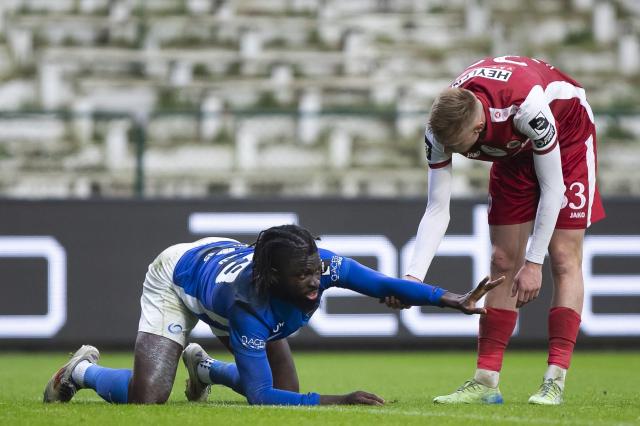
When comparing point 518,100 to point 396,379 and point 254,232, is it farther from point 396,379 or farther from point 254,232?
point 254,232

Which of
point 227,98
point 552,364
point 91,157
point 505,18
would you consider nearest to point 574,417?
point 552,364

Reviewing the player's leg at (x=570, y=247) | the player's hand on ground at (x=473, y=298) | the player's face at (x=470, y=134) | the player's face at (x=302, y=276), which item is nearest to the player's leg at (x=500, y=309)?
the player's leg at (x=570, y=247)

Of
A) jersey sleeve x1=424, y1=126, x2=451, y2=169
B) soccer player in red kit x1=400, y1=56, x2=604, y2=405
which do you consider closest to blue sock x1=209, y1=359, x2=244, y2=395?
soccer player in red kit x1=400, y1=56, x2=604, y2=405

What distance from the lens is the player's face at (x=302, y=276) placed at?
6004 mm

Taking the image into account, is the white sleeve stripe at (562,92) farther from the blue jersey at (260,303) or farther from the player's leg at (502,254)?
the blue jersey at (260,303)

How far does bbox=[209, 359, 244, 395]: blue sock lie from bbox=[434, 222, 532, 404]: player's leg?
111 centimetres

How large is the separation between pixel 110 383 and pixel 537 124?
2679 mm

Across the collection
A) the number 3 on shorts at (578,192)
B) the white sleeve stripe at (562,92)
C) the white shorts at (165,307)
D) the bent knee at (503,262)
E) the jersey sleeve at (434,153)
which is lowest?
the white shorts at (165,307)

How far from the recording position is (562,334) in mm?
6805

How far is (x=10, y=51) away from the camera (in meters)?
26.7

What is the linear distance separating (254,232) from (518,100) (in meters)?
5.98

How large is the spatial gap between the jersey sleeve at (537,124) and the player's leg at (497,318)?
726mm

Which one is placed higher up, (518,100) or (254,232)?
(518,100)

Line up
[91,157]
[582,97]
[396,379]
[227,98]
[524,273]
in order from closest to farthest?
[524,273] → [582,97] → [396,379] → [91,157] → [227,98]
